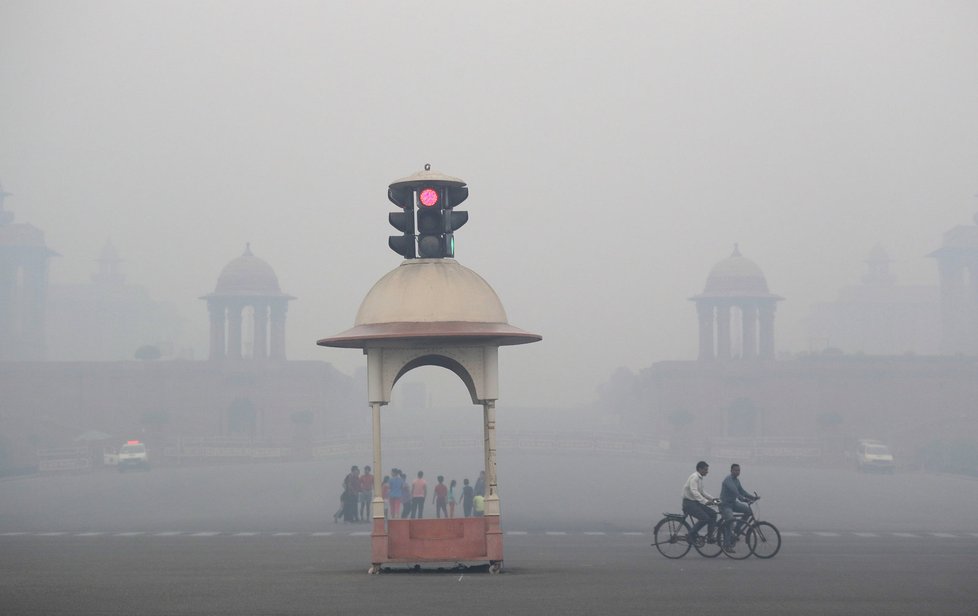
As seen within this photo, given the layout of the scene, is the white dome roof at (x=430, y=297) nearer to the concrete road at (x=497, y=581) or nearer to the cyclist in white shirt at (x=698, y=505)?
the concrete road at (x=497, y=581)

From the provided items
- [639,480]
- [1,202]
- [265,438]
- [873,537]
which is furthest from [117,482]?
[1,202]

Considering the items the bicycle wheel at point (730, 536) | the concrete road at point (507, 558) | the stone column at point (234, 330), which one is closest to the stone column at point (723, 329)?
the stone column at point (234, 330)

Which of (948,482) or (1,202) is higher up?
(1,202)

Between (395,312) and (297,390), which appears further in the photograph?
(297,390)

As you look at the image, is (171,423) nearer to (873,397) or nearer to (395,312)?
(873,397)

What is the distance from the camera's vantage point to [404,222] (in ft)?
52.2

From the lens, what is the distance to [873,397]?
6606cm

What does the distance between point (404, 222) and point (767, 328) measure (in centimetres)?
6409

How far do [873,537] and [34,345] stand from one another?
68235 mm

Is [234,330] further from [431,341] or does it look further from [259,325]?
[431,341]

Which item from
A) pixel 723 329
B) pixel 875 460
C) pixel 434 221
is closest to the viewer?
pixel 434 221

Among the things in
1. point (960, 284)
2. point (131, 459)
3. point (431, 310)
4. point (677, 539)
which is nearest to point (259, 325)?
point (131, 459)

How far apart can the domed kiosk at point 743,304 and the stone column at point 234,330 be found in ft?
88.3

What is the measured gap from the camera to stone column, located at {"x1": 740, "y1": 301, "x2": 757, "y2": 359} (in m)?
77.7
